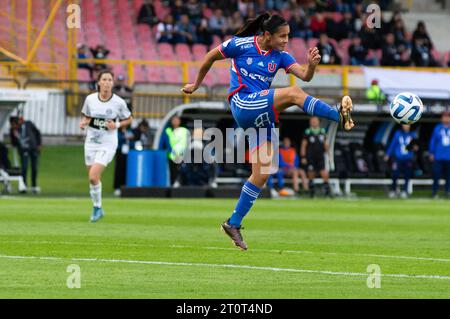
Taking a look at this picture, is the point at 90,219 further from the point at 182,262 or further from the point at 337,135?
the point at 337,135

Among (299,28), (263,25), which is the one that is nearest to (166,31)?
(299,28)

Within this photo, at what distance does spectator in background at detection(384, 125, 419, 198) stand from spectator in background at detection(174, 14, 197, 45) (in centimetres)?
1045

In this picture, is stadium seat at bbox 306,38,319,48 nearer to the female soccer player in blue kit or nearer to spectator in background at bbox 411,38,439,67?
spectator in background at bbox 411,38,439,67


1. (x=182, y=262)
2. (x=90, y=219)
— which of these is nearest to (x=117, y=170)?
(x=90, y=219)

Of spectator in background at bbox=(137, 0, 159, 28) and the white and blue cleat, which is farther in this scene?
spectator in background at bbox=(137, 0, 159, 28)

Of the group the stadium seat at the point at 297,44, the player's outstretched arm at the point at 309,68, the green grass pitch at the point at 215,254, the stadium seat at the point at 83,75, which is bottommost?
the green grass pitch at the point at 215,254

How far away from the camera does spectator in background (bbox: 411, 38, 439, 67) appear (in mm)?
42531

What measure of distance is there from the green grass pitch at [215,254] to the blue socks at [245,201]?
1.22 ft

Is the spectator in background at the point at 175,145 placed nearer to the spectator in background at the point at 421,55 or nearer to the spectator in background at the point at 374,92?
the spectator in background at the point at 374,92

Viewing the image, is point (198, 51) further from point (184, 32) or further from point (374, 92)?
point (374, 92)

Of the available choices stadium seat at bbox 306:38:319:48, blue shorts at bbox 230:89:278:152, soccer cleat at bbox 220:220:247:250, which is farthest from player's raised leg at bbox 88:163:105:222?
stadium seat at bbox 306:38:319:48

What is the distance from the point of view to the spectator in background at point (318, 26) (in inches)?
1711

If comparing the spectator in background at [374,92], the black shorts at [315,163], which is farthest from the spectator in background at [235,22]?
the black shorts at [315,163]
